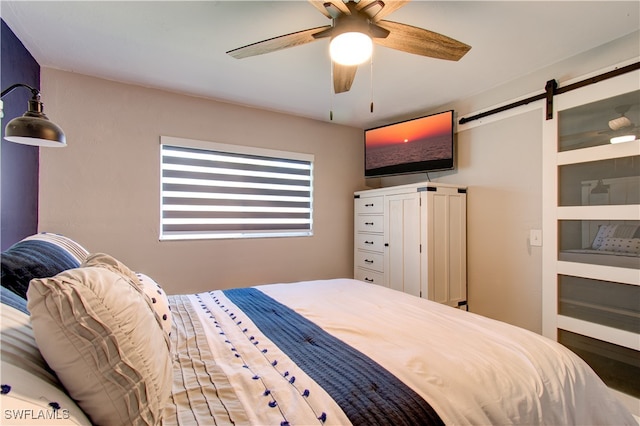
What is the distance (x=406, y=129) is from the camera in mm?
3354

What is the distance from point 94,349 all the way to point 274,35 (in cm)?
196

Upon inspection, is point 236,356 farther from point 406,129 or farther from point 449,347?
point 406,129

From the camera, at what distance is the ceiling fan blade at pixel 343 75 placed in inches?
71.4

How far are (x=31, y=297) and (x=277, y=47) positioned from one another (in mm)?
1534

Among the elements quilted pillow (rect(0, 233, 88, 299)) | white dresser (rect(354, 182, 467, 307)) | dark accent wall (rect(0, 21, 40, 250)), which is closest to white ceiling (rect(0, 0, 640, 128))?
dark accent wall (rect(0, 21, 40, 250))

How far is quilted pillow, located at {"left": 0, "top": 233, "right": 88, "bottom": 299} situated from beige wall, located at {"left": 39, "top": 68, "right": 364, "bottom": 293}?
1348mm

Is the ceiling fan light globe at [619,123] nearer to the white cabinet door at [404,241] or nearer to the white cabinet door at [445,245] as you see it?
the white cabinet door at [445,245]

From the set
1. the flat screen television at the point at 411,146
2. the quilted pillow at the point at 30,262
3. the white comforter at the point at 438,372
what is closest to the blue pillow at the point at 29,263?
the quilted pillow at the point at 30,262

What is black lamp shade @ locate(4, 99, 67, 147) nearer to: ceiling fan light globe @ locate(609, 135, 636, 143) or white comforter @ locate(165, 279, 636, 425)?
white comforter @ locate(165, 279, 636, 425)

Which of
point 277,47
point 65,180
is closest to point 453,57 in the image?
point 277,47

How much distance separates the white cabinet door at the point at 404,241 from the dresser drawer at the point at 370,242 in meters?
0.13

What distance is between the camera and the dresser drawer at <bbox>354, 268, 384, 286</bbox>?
129 inches

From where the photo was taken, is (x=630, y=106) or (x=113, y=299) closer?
(x=113, y=299)

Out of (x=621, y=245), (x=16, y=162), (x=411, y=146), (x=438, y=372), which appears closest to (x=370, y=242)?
(x=411, y=146)
